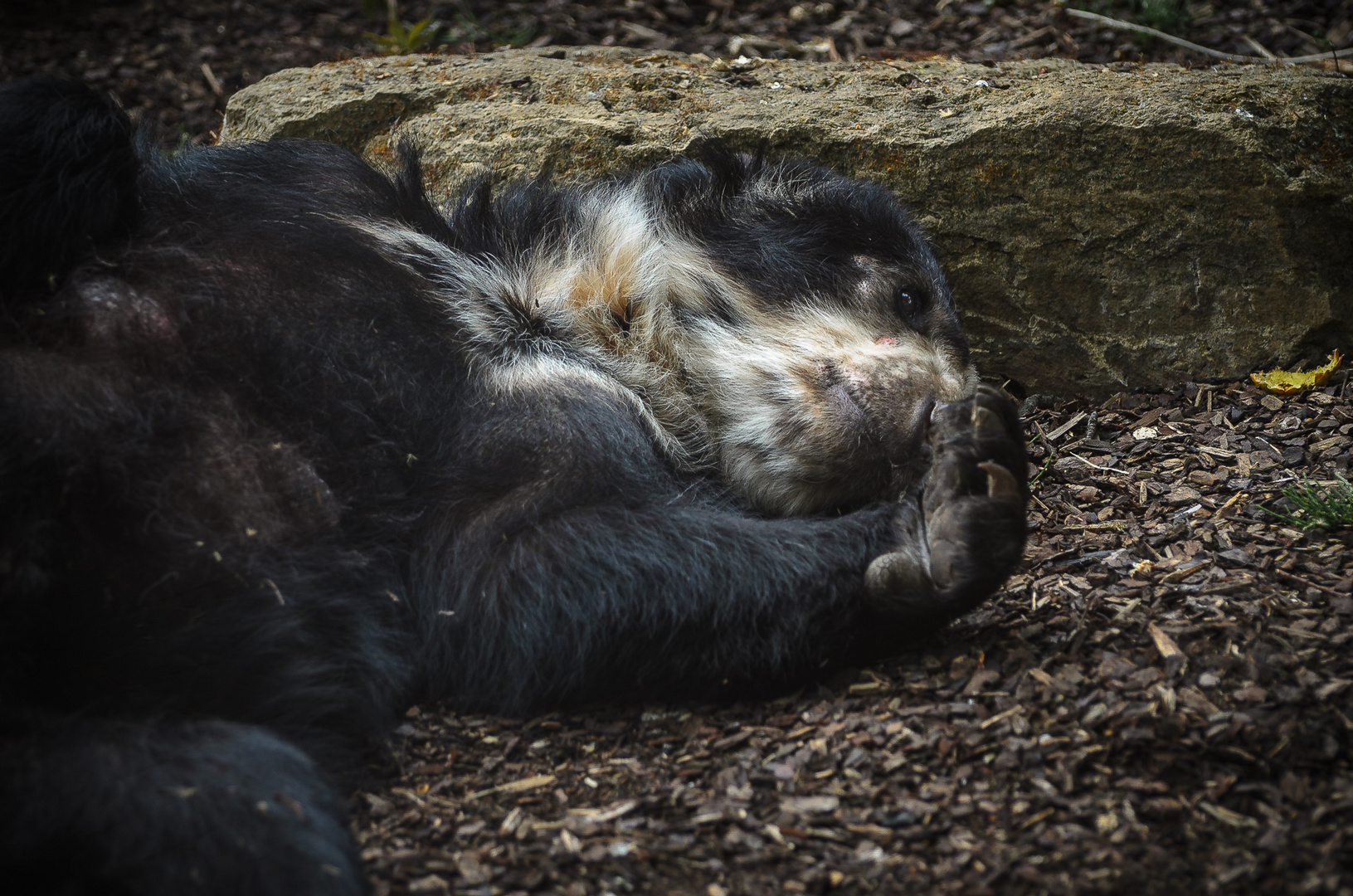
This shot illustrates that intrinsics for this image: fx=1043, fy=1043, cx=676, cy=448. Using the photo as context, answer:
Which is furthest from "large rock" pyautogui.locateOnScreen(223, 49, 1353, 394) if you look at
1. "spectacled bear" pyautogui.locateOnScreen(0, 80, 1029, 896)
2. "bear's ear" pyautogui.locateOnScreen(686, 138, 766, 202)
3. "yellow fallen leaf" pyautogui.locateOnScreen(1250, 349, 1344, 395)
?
"spectacled bear" pyautogui.locateOnScreen(0, 80, 1029, 896)

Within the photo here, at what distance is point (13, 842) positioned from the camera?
214 centimetres

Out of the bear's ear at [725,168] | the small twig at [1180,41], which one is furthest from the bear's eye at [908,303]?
the small twig at [1180,41]

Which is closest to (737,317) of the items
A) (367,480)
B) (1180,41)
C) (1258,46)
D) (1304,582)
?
(367,480)

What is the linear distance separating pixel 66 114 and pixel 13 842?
7.19 ft

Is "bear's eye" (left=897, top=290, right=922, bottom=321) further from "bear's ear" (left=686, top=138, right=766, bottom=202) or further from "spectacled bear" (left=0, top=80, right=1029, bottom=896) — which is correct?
"bear's ear" (left=686, top=138, right=766, bottom=202)

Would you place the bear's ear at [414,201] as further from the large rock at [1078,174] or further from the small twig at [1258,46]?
the small twig at [1258,46]

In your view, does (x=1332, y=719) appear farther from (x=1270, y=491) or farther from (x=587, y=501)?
(x=587, y=501)

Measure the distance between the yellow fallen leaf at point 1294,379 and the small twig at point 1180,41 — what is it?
233 centimetres

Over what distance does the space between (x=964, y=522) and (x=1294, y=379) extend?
2.42m

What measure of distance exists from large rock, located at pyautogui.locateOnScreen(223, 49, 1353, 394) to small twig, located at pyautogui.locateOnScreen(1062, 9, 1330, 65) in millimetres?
1494

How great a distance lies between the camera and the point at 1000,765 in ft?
8.55

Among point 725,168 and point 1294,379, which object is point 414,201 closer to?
point 725,168

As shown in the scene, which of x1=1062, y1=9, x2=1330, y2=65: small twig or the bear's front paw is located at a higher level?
x1=1062, y1=9, x2=1330, y2=65: small twig

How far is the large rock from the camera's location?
4.50 meters
